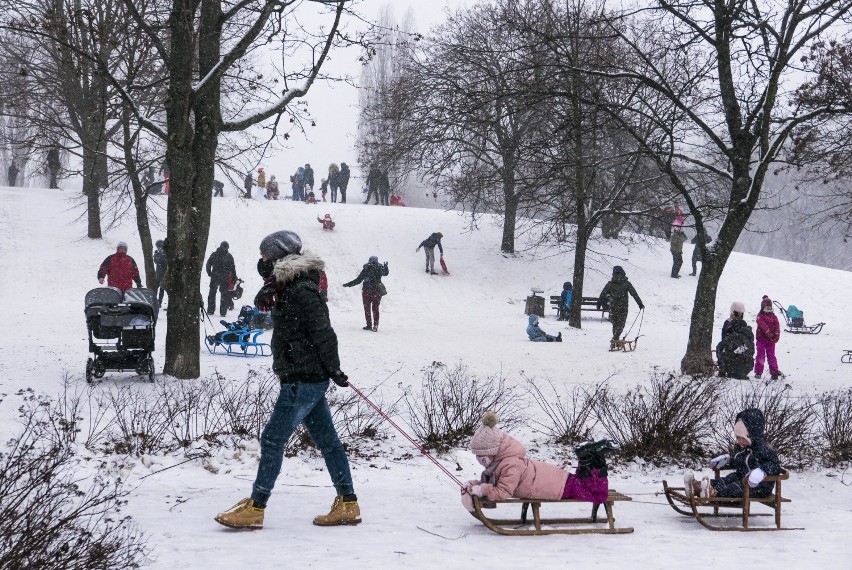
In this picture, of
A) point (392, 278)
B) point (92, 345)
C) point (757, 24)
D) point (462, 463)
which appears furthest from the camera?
point (392, 278)

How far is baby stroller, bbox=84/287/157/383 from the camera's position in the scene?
37.6 ft

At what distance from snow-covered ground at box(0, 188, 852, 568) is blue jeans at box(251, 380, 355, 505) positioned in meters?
0.40

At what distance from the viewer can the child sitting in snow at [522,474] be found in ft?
20.1

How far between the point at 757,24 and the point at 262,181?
29.9 metres

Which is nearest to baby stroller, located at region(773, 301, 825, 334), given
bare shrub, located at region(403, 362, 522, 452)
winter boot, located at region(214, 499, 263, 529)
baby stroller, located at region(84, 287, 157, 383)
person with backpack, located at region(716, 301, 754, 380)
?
person with backpack, located at region(716, 301, 754, 380)

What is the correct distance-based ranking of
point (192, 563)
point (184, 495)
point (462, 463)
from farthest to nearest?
1. point (462, 463)
2. point (184, 495)
3. point (192, 563)

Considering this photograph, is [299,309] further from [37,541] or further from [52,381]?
[52,381]

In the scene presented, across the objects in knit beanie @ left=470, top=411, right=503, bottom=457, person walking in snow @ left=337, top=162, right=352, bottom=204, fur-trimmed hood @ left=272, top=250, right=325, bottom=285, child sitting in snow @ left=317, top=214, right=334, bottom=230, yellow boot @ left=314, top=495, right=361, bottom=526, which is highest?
person walking in snow @ left=337, top=162, right=352, bottom=204

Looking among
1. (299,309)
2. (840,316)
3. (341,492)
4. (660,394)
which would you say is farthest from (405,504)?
(840,316)

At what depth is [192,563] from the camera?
5094 millimetres

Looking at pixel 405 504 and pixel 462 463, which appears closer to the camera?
pixel 405 504

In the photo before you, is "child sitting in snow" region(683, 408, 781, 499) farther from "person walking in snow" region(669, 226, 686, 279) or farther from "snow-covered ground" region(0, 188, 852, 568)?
"person walking in snow" region(669, 226, 686, 279)

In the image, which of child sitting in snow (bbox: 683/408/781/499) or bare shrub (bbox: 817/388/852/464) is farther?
bare shrub (bbox: 817/388/852/464)

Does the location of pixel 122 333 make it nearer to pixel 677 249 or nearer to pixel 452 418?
pixel 452 418
